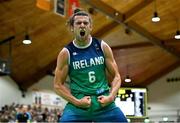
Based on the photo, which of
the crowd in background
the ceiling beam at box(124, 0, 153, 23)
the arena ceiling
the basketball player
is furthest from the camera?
the crowd in background

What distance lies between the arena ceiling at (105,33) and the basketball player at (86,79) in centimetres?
999

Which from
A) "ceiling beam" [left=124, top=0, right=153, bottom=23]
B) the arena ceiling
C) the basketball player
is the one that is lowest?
the basketball player

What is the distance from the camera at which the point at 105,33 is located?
20641 millimetres

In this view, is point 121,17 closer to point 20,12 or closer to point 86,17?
point 20,12

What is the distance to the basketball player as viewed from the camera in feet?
10.2

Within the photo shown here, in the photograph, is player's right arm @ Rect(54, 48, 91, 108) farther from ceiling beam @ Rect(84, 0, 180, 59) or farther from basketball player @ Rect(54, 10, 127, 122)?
ceiling beam @ Rect(84, 0, 180, 59)

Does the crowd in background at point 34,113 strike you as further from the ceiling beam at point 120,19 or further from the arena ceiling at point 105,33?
the ceiling beam at point 120,19

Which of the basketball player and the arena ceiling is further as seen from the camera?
the arena ceiling

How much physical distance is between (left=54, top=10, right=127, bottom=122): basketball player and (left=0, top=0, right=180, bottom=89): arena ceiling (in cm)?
999

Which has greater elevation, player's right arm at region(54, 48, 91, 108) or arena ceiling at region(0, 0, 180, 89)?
arena ceiling at region(0, 0, 180, 89)

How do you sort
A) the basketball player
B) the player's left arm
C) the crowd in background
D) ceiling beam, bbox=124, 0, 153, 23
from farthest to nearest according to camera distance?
1. the crowd in background
2. ceiling beam, bbox=124, 0, 153, 23
3. the player's left arm
4. the basketball player

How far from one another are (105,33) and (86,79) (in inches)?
690

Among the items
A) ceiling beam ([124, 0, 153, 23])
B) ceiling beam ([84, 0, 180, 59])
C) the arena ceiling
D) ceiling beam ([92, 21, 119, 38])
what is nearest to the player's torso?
the arena ceiling

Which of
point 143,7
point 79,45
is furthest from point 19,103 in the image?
point 79,45
